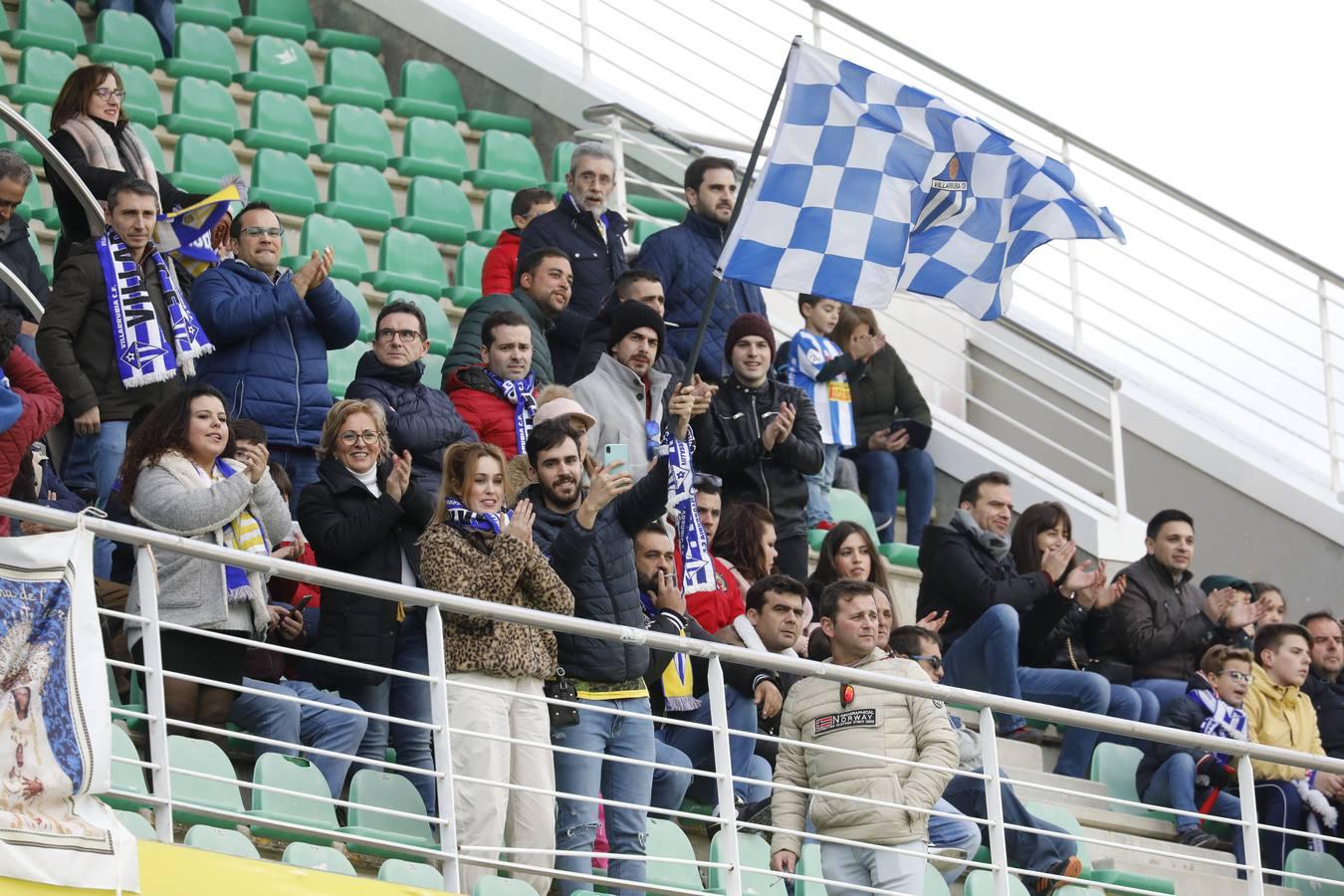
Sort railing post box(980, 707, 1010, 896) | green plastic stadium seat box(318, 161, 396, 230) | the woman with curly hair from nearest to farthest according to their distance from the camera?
the woman with curly hair
railing post box(980, 707, 1010, 896)
green plastic stadium seat box(318, 161, 396, 230)

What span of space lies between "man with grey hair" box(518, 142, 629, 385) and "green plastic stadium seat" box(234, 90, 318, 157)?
2.25 m

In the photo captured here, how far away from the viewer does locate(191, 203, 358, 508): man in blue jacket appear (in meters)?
8.52

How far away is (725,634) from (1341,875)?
2.74 metres

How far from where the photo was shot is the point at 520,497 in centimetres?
765

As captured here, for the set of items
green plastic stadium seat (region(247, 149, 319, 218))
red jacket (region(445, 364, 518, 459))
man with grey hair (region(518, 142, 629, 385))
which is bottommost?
red jacket (region(445, 364, 518, 459))

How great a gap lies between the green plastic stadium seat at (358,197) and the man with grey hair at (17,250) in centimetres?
266

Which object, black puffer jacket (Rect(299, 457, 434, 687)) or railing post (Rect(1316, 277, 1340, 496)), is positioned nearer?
black puffer jacket (Rect(299, 457, 434, 687))

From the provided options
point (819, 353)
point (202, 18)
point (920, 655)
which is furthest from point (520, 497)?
point (202, 18)

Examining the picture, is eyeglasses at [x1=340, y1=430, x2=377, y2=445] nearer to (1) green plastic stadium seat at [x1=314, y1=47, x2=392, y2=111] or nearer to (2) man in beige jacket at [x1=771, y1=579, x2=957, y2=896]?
(2) man in beige jacket at [x1=771, y1=579, x2=957, y2=896]

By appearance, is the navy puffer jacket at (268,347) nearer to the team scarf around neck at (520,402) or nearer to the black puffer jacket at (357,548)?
the team scarf around neck at (520,402)

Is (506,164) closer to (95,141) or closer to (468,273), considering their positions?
(468,273)

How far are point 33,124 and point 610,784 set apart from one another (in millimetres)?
5128

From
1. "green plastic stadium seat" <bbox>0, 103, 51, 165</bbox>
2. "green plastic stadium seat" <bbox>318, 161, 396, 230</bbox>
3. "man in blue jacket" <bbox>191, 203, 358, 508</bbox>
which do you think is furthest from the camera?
"green plastic stadium seat" <bbox>318, 161, 396, 230</bbox>

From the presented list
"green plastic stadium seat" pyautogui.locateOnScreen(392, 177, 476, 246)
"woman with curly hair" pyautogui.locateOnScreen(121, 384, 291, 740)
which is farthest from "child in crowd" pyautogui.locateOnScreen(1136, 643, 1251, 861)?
"green plastic stadium seat" pyautogui.locateOnScreen(392, 177, 476, 246)
